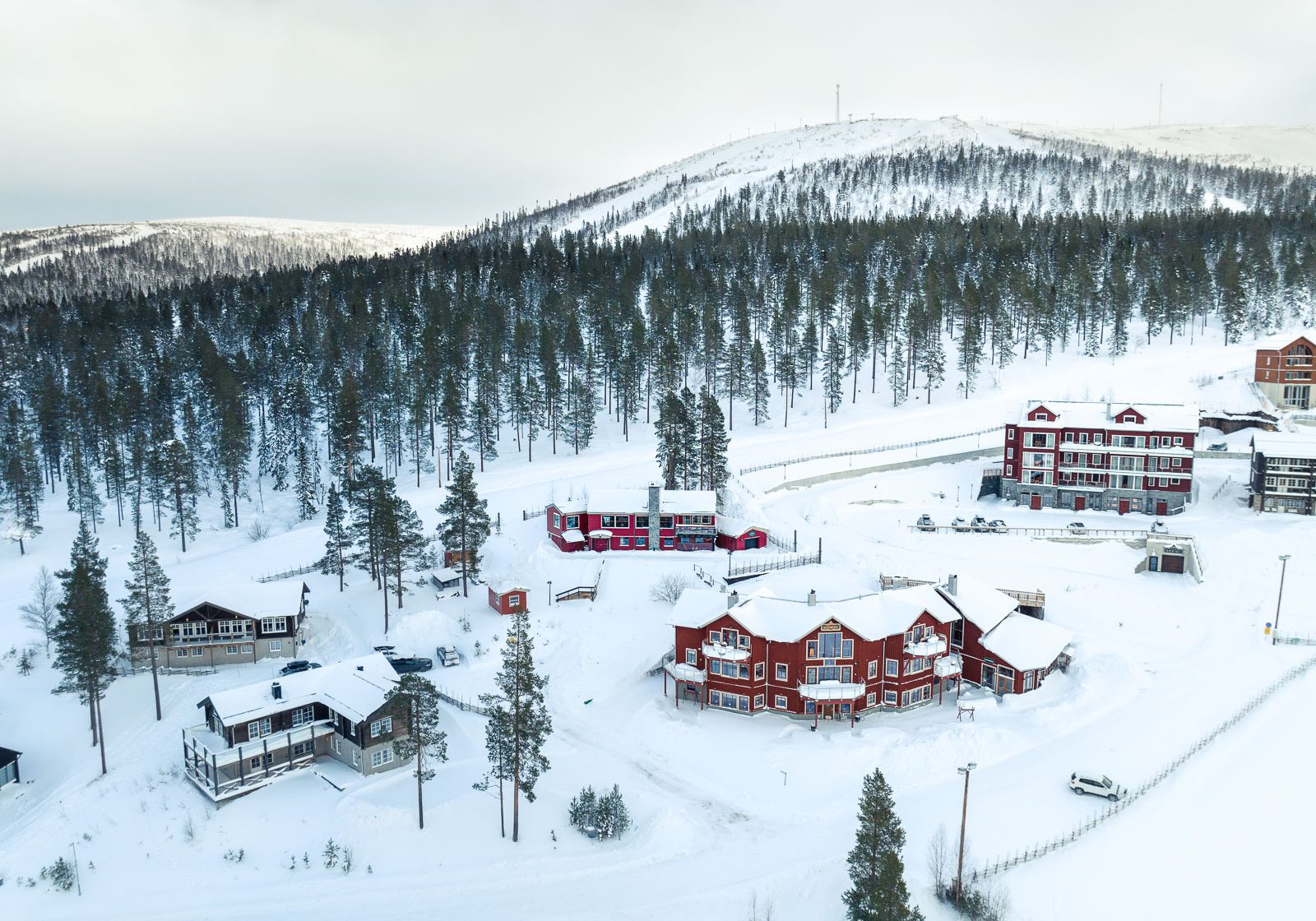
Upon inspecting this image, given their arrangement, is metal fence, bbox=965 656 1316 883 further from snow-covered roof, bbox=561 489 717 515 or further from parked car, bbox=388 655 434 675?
snow-covered roof, bbox=561 489 717 515

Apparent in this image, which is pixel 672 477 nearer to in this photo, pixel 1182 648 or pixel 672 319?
pixel 1182 648

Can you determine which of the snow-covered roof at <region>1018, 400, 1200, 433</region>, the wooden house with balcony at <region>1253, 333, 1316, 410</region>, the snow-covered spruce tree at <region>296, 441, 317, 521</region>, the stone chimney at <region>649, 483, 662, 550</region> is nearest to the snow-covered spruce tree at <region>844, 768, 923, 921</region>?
the stone chimney at <region>649, 483, 662, 550</region>

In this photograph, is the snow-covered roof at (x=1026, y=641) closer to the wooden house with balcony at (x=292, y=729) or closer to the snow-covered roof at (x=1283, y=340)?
the wooden house with balcony at (x=292, y=729)

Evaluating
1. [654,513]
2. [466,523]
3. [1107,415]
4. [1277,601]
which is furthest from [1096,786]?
[1107,415]

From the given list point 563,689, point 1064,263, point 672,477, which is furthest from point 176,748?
point 1064,263

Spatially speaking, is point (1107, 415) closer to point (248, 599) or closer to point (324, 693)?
point (324, 693)

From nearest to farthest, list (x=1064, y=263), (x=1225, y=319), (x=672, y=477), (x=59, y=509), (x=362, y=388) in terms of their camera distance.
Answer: (x=672, y=477)
(x=59, y=509)
(x=362, y=388)
(x=1225, y=319)
(x=1064, y=263)

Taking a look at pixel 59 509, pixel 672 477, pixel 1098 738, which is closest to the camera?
pixel 1098 738
